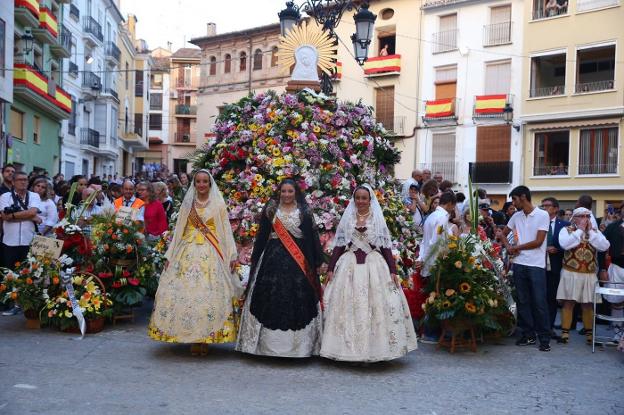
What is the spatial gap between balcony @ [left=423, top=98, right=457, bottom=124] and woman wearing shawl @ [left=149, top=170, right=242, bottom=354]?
83.3 ft

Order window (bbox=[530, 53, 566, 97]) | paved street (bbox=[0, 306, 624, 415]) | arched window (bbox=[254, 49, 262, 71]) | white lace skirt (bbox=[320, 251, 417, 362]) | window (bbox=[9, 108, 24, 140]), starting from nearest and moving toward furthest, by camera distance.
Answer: paved street (bbox=[0, 306, 624, 415]), white lace skirt (bbox=[320, 251, 417, 362]), window (bbox=[9, 108, 24, 140]), window (bbox=[530, 53, 566, 97]), arched window (bbox=[254, 49, 262, 71])

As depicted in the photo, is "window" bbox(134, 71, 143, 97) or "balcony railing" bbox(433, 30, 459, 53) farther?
Answer: "window" bbox(134, 71, 143, 97)

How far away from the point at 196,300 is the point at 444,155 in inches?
1040

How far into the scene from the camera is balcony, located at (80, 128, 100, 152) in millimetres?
38312

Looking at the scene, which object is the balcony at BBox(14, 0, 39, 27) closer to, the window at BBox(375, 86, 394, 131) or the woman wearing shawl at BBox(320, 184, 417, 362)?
the window at BBox(375, 86, 394, 131)

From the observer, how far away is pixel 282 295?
6.88m

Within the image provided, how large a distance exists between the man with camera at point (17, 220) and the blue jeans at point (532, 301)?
6537mm

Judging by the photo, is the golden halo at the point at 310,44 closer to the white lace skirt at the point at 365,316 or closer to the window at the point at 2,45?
the white lace skirt at the point at 365,316

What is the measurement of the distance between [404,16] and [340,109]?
25.3 metres

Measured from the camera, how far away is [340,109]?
9961 millimetres

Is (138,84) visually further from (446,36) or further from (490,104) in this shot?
(490,104)

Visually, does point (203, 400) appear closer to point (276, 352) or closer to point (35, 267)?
point (276, 352)

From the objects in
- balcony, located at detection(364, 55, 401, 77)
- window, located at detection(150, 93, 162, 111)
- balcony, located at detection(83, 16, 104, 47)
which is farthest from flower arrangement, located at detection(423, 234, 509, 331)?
window, located at detection(150, 93, 162, 111)

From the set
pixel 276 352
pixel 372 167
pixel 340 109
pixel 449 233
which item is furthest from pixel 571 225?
pixel 276 352
